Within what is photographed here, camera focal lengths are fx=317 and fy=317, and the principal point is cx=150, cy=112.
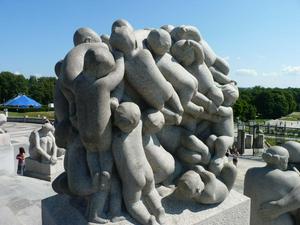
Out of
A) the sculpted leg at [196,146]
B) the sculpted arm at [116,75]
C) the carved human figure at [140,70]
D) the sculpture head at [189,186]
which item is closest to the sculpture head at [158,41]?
the carved human figure at [140,70]

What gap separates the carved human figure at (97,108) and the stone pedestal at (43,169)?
7171 mm

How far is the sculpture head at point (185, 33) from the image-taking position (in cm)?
359

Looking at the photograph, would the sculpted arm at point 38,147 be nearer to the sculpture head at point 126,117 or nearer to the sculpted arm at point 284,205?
the sculpted arm at point 284,205

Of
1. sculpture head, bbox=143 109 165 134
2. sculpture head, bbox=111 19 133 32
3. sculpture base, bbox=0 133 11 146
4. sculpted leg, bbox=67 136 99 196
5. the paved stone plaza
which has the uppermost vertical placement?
sculpture head, bbox=111 19 133 32

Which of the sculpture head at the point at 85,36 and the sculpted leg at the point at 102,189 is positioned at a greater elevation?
the sculpture head at the point at 85,36

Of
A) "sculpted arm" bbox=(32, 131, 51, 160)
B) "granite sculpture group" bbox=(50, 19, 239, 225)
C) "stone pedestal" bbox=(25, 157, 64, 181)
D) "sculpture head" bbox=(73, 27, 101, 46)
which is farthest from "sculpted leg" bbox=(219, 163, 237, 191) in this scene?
"sculpted arm" bbox=(32, 131, 51, 160)

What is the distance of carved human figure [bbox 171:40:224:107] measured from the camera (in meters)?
3.47

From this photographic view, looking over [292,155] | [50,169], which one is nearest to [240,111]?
[50,169]

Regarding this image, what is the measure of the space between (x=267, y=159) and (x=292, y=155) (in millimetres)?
464

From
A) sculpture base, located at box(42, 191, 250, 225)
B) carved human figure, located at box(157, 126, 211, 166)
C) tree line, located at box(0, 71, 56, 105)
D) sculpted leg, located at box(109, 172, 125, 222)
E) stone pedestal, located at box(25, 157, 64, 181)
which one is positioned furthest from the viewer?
tree line, located at box(0, 71, 56, 105)

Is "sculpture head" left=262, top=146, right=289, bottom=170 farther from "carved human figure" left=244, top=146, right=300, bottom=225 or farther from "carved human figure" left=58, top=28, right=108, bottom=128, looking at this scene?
"carved human figure" left=58, top=28, right=108, bottom=128

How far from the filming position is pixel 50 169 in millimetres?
9430

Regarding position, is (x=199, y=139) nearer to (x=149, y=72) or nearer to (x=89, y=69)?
(x=149, y=72)

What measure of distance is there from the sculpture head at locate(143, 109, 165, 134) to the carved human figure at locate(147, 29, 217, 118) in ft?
1.34
